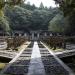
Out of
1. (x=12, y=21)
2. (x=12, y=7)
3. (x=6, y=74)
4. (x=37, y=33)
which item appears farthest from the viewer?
(x=37, y=33)

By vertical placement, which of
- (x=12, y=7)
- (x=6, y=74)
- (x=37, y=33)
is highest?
(x=12, y=7)

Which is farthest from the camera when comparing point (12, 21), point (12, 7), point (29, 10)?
point (29, 10)

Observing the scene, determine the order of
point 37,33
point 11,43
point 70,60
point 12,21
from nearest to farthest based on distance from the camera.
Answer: point 70,60 < point 11,43 < point 12,21 < point 37,33

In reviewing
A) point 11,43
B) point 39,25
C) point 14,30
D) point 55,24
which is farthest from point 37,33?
point 11,43

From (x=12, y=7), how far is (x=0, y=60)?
435 centimetres

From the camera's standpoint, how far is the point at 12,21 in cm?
11644

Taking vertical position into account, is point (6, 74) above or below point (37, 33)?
above

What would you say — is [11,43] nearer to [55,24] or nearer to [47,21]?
[55,24]

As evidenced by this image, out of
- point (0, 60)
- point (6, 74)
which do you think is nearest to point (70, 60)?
point (0, 60)

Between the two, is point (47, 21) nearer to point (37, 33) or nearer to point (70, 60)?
point (37, 33)

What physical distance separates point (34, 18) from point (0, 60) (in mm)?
110170

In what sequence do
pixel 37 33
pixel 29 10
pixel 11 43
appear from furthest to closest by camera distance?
pixel 29 10 → pixel 37 33 → pixel 11 43

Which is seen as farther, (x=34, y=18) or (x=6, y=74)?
(x=34, y=18)

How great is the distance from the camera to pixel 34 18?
128750 millimetres
